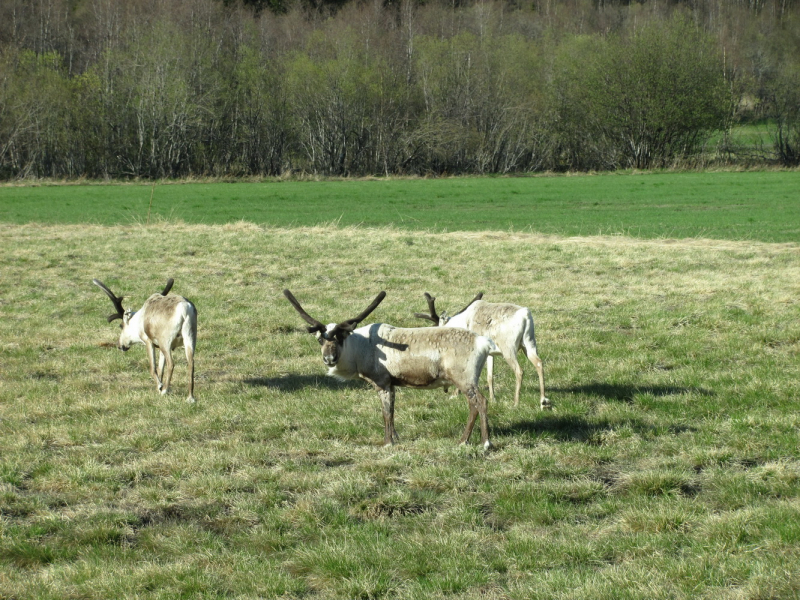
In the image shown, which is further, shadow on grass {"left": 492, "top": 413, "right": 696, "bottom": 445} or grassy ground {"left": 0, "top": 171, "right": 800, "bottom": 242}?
grassy ground {"left": 0, "top": 171, "right": 800, "bottom": 242}

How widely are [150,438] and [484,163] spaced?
75.2 meters

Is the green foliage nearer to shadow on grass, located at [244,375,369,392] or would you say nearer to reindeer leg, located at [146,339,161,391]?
shadow on grass, located at [244,375,369,392]

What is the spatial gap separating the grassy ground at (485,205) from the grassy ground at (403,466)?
15533 millimetres

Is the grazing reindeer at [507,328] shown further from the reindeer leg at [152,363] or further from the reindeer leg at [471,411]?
the reindeer leg at [152,363]

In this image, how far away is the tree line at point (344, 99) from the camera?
240ft

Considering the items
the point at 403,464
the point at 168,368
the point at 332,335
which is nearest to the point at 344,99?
the point at 168,368

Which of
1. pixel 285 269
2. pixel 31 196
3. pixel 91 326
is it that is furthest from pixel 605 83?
pixel 91 326

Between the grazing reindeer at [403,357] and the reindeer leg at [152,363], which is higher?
the grazing reindeer at [403,357]

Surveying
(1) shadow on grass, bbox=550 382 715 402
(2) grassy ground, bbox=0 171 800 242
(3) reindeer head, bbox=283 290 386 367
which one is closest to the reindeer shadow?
(1) shadow on grass, bbox=550 382 715 402

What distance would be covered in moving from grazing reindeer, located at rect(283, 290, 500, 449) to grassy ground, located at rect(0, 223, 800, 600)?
22.7 inches

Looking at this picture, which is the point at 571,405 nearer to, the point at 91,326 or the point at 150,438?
the point at 150,438

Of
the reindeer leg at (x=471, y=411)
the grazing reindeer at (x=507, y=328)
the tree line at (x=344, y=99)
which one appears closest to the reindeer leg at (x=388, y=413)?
the reindeer leg at (x=471, y=411)

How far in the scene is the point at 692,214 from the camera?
36.4 meters

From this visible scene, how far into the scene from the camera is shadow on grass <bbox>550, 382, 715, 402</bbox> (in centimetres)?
1043
